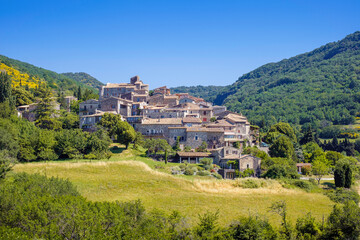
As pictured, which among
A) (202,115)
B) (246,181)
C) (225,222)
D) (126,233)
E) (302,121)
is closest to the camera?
(126,233)

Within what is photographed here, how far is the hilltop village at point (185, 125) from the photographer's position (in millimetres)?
57469

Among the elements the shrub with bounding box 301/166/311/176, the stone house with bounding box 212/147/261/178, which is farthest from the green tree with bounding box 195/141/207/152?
the shrub with bounding box 301/166/311/176

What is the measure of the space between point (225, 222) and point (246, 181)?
16.2 m

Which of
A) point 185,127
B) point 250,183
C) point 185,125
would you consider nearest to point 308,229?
point 250,183

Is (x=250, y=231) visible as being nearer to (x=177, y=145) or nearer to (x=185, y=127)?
(x=177, y=145)

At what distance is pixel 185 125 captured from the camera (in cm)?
6512

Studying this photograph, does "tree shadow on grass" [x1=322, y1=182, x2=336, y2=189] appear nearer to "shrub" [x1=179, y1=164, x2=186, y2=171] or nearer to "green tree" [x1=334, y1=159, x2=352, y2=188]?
"green tree" [x1=334, y1=159, x2=352, y2=188]

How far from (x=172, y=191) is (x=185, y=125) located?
25195mm

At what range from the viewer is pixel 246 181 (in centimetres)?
4803

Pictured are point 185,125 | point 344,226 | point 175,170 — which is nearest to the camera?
point 344,226

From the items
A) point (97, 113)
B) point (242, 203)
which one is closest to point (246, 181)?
point (242, 203)

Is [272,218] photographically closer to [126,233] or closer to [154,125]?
[126,233]

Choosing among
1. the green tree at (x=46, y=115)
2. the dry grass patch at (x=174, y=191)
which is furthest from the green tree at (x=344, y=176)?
the green tree at (x=46, y=115)

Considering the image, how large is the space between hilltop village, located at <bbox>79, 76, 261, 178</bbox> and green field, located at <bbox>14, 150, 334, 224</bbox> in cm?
966
